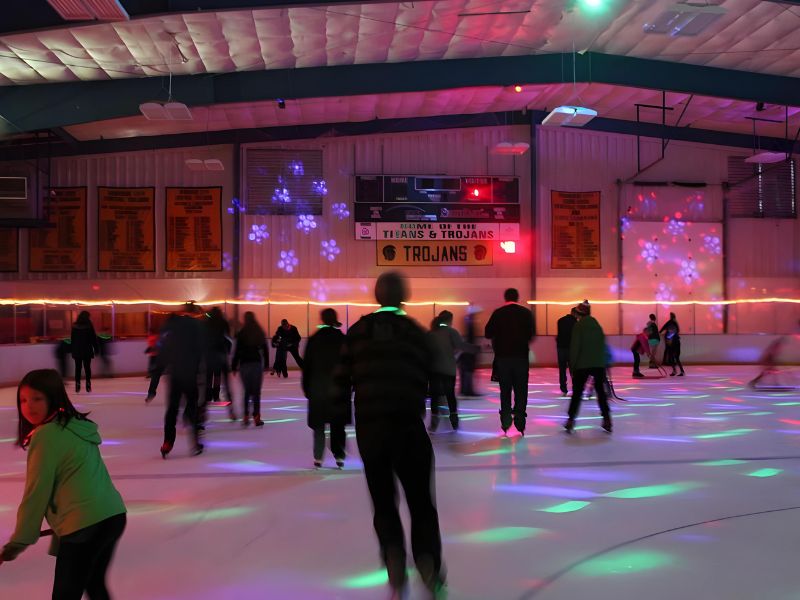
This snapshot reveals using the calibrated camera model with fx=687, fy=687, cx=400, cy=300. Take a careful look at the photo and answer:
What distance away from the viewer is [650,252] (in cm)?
1777

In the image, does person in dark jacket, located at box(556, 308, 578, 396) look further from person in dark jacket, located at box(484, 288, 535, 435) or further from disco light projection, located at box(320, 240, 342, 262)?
disco light projection, located at box(320, 240, 342, 262)

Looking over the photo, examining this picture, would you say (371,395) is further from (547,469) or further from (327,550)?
(547,469)

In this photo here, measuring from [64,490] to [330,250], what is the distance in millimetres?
14816

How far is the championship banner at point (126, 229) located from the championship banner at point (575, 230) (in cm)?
983

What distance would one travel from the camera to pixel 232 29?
10.0 metres

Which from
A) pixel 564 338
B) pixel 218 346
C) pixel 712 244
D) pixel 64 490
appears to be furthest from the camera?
pixel 712 244

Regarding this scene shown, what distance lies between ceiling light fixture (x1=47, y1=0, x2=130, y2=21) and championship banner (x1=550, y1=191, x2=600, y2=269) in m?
12.5

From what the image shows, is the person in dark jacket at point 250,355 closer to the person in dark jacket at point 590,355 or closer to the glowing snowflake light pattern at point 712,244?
the person in dark jacket at point 590,355

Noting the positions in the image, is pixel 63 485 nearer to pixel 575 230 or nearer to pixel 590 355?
pixel 590 355

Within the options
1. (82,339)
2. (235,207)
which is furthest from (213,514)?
(235,207)

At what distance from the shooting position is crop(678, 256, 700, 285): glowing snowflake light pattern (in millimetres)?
17766

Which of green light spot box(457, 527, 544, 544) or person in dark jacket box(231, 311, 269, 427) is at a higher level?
person in dark jacket box(231, 311, 269, 427)

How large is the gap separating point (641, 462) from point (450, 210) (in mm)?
11932

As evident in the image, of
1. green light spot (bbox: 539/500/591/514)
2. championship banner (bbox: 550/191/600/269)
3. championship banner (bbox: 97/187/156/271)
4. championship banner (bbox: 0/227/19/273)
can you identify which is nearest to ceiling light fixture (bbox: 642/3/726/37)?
green light spot (bbox: 539/500/591/514)
